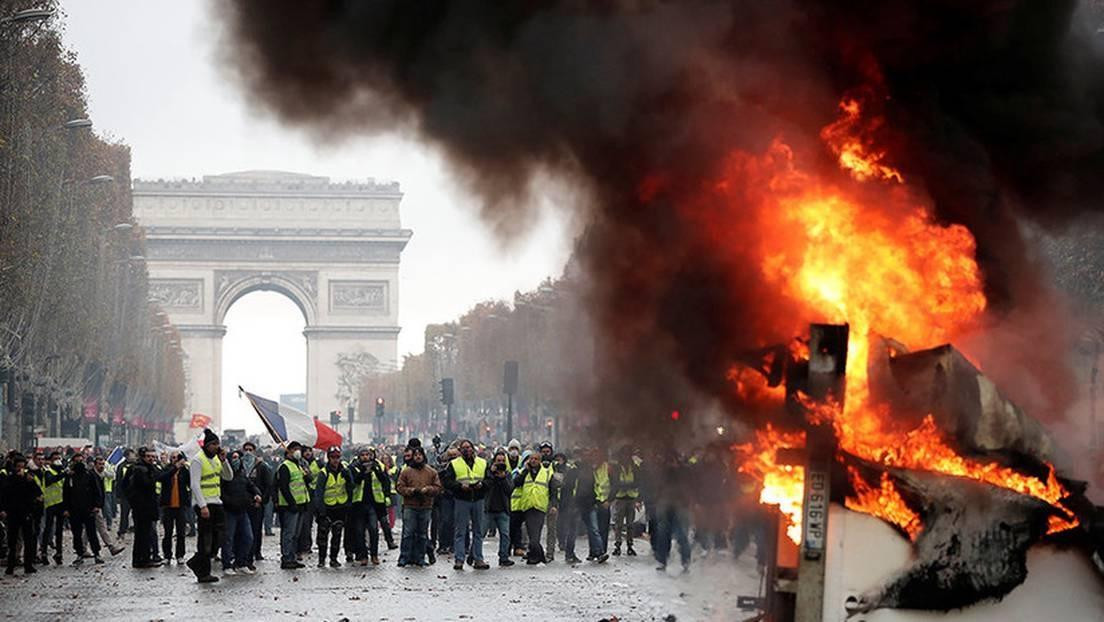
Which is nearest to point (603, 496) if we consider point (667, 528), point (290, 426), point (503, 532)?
point (503, 532)

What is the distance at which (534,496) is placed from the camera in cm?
2581

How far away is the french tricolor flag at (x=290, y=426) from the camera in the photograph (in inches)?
1181

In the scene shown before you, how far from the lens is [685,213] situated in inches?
433

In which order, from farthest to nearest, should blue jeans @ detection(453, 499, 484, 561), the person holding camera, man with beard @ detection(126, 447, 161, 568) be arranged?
1. man with beard @ detection(126, 447, 161, 568)
2. the person holding camera
3. blue jeans @ detection(453, 499, 484, 561)

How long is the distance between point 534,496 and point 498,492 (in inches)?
19.4

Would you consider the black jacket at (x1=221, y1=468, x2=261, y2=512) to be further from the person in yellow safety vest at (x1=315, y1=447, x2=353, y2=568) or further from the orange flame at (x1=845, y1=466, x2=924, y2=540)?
the orange flame at (x1=845, y1=466, x2=924, y2=540)

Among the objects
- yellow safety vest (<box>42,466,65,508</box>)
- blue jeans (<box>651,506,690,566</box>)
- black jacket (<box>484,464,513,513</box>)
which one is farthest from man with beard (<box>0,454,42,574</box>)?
blue jeans (<box>651,506,690,566</box>)

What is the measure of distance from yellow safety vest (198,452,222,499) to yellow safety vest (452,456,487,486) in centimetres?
366

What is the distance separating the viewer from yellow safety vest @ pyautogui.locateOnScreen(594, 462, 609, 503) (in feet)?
87.1

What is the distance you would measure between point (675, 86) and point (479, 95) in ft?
3.89

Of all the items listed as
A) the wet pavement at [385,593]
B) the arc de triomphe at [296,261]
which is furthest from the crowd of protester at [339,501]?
the arc de triomphe at [296,261]

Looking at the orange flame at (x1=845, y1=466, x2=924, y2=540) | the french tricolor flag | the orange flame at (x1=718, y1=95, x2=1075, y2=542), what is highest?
the orange flame at (x1=718, y1=95, x2=1075, y2=542)

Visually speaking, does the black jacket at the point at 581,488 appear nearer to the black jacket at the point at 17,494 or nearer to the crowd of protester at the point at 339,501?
the crowd of protester at the point at 339,501

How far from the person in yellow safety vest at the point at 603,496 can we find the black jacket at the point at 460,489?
1.46 m
